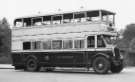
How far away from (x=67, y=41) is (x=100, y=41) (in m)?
2.62

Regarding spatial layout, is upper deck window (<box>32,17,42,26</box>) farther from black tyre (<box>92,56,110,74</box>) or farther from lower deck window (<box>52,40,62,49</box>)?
black tyre (<box>92,56,110,74</box>)

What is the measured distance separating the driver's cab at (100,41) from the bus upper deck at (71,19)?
2.98ft

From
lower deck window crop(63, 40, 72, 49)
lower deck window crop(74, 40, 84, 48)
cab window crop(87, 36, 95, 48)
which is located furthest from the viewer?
lower deck window crop(63, 40, 72, 49)

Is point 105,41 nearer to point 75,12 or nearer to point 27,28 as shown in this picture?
point 75,12

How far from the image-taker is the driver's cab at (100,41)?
73.9 feet

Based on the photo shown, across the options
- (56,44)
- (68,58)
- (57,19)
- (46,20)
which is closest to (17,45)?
(46,20)

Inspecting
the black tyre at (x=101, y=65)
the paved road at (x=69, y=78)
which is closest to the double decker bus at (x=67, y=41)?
the black tyre at (x=101, y=65)

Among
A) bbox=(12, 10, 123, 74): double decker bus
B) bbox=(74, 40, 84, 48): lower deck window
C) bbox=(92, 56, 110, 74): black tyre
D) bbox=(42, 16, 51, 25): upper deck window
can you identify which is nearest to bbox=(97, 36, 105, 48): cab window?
bbox=(12, 10, 123, 74): double decker bus

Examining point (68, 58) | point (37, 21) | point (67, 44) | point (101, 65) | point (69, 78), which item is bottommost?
point (69, 78)

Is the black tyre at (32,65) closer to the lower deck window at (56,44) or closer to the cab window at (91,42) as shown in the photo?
the lower deck window at (56,44)

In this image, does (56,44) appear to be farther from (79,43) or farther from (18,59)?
(18,59)

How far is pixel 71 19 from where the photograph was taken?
24.5 m

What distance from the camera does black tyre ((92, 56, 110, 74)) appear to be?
22047mm

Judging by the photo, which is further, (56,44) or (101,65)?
(56,44)
